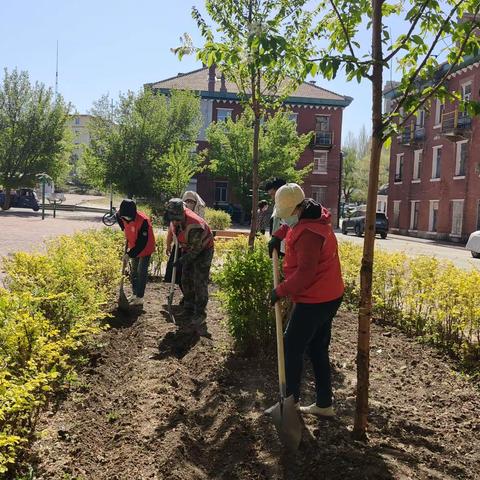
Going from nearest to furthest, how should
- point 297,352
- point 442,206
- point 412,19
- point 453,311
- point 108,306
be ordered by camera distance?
point 412,19, point 297,352, point 453,311, point 108,306, point 442,206

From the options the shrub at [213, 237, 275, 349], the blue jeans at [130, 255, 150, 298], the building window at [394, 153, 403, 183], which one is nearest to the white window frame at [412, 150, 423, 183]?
the building window at [394, 153, 403, 183]

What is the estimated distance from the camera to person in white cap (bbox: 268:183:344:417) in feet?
10.6

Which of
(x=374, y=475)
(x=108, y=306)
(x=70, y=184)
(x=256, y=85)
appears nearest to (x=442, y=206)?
(x=256, y=85)

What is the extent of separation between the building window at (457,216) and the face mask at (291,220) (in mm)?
27778

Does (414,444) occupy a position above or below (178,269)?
below

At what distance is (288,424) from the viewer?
3262 mm

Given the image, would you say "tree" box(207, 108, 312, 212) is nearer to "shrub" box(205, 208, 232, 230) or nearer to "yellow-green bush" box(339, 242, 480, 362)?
"shrub" box(205, 208, 232, 230)

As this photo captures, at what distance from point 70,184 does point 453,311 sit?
7175 cm

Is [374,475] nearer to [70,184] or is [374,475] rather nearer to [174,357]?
[174,357]

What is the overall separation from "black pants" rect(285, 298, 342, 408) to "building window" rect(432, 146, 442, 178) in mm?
31062

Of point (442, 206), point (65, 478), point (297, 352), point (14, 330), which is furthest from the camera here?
point (442, 206)

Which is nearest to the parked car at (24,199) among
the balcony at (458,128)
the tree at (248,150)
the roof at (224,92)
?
the roof at (224,92)

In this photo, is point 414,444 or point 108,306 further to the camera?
point 108,306

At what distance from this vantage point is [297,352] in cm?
347
